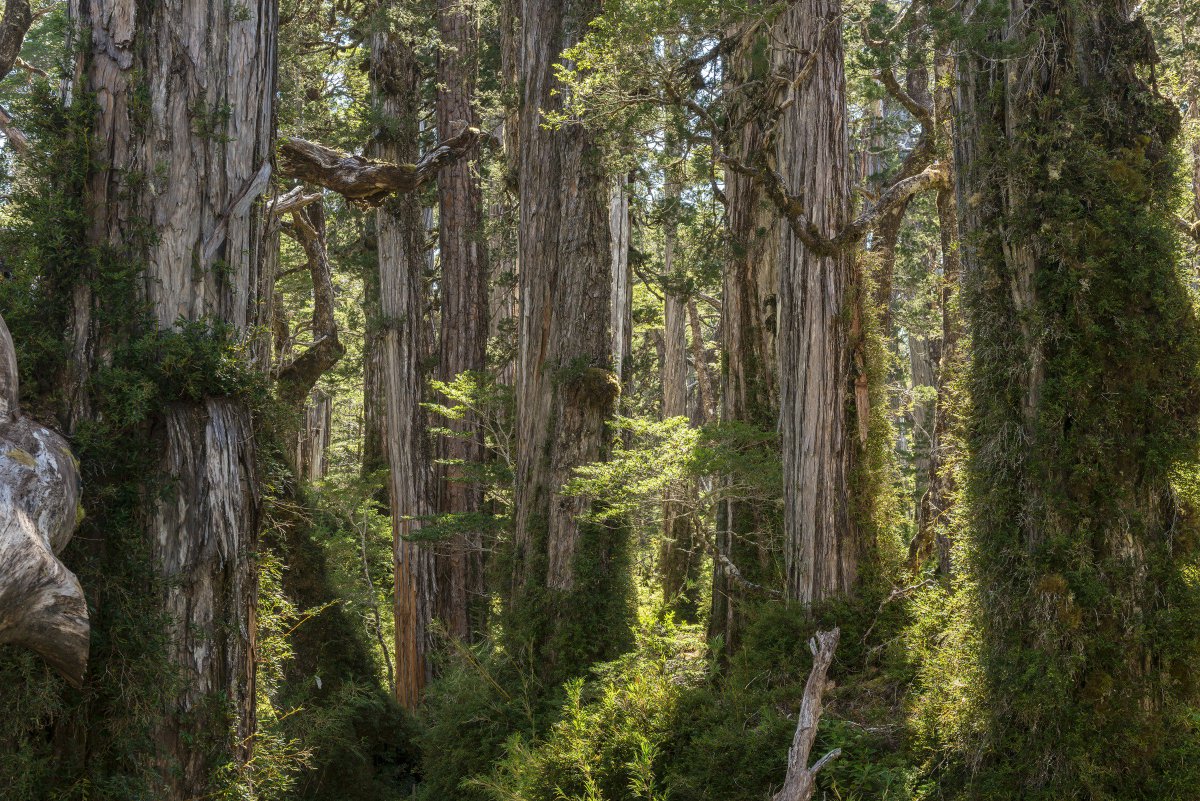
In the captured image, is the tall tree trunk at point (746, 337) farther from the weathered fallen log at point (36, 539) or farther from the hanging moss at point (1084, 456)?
the weathered fallen log at point (36, 539)

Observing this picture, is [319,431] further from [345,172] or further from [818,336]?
[345,172]

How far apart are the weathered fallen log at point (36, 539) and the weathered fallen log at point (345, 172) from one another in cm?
302

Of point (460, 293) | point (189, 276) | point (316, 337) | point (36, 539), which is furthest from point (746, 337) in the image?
point (36, 539)

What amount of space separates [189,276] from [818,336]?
5723 millimetres

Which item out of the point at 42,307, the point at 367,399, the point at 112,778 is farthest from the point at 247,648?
the point at 367,399

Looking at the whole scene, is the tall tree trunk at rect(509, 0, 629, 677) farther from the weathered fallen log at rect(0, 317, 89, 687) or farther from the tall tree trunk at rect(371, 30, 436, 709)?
the weathered fallen log at rect(0, 317, 89, 687)

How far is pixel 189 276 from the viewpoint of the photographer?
529cm

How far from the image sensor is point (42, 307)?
16.4ft

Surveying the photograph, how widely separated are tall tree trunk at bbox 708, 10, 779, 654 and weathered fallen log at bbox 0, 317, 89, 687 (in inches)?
311

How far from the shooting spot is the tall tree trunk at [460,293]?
15.0 metres

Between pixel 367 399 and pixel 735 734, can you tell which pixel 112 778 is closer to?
pixel 735 734

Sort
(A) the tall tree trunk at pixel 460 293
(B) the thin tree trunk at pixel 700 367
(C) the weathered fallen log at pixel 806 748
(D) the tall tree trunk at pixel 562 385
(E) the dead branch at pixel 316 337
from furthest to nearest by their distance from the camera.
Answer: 1. (B) the thin tree trunk at pixel 700 367
2. (A) the tall tree trunk at pixel 460 293
3. (E) the dead branch at pixel 316 337
4. (D) the tall tree trunk at pixel 562 385
5. (C) the weathered fallen log at pixel 806 748

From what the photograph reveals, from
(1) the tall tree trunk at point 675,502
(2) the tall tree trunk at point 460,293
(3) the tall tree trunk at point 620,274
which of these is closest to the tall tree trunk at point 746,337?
(1) the tall tree trunk at point 675,502

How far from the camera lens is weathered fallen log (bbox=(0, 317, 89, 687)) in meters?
3.47
